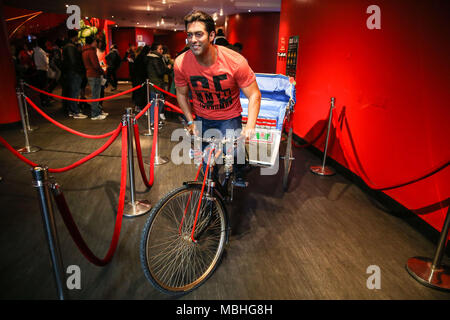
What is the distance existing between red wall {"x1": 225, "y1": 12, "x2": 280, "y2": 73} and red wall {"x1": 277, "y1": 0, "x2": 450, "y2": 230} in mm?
7763

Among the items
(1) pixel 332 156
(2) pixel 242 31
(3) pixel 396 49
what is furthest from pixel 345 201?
(2) pixel 242 31

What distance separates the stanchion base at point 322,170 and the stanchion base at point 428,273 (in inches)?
77.1

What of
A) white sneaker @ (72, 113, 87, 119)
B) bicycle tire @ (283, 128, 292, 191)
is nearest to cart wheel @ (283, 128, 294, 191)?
bicycle tire @ (283, 128, 292, 191)

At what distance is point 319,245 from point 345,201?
1.10m

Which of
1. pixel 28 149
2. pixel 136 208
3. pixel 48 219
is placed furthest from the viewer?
pixel 28 149

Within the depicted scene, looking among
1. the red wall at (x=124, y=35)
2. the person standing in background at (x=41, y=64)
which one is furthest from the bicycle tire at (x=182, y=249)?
the red wall at (x=124, y=35)

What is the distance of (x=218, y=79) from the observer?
2.27m

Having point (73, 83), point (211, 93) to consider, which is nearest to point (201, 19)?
point (211, 93)

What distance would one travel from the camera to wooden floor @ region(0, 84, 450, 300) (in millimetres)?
2080

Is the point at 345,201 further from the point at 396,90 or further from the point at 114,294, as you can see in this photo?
the point at 114,294

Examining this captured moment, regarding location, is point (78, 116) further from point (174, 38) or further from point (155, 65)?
point (174, 38)

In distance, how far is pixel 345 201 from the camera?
3.51 metres

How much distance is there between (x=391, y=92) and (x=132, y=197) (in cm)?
311

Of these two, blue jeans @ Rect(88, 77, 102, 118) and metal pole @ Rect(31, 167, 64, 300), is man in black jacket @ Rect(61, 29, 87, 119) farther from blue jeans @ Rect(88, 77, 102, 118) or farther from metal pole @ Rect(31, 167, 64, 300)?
→ metal pole @ Rect(31, 167, 64, 300)
